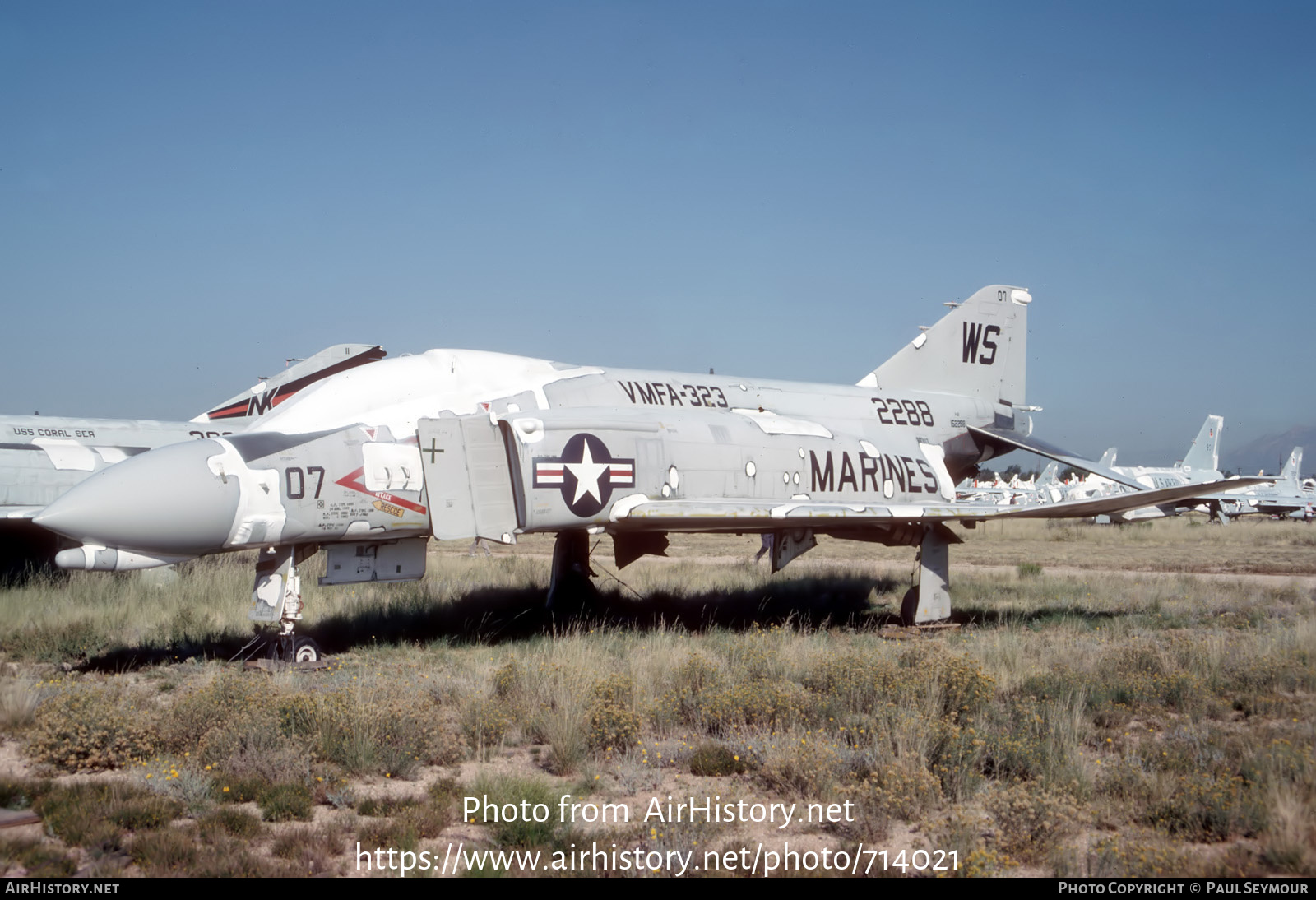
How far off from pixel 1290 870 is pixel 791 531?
883 cm

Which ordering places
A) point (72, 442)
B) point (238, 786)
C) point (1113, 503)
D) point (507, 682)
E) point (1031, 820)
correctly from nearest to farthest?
point (1031, 820)
point (238, 786)
point (507, 682)
point (1113, 503)
point (72, 442)

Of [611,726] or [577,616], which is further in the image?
[577,616]

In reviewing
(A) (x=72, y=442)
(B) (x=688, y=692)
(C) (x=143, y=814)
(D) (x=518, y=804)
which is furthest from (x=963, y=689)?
(A) (x=72, y=442)

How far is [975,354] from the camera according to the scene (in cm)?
1694

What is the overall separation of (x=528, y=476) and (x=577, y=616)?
4161mm

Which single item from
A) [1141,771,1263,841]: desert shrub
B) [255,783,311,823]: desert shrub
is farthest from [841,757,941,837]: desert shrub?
[255,783,311,823]: desert shrub

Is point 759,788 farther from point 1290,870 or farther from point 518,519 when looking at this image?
point 518,519

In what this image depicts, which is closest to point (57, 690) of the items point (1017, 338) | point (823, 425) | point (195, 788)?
point (195, 788)

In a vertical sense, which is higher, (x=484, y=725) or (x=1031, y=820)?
(x=1031, y=820)

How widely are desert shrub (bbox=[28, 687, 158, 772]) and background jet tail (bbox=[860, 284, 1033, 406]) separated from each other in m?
12.4

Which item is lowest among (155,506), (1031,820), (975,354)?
(1031,820)

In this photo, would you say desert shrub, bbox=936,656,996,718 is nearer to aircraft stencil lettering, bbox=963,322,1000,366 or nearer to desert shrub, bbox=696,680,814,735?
desert shrub, bbox=696,680,814,735

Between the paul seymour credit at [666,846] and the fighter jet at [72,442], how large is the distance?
9.69 meters

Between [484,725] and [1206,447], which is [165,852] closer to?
[484,725]
